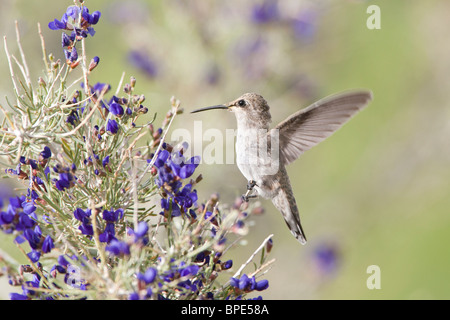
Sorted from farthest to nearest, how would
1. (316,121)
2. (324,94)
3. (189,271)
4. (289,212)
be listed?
(324,94) < (289,212) < (316,121) < (189,271)

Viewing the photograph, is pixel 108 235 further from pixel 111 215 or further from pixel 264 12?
pixel 264 12

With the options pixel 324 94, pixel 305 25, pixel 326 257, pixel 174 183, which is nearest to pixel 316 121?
pixel 174 183

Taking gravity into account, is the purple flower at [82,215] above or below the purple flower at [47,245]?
above

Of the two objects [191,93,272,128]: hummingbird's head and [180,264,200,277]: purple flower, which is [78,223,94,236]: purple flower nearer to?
[180,264,200,277]: purple flower

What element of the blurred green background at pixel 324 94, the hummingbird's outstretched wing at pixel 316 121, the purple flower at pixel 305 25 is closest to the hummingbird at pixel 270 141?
the hummingbird's outstretched wing at pixel 316 121

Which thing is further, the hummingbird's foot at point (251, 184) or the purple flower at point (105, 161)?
the hummingbird's foot at point (251, 184)

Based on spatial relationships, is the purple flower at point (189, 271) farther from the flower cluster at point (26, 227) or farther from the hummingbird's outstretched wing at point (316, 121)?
the hummingbird's outstretched wing at point (316, 121)

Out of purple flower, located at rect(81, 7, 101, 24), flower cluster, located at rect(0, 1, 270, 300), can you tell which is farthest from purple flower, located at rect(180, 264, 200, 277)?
purple flower, located at rect(81, 7, 101, 24)
